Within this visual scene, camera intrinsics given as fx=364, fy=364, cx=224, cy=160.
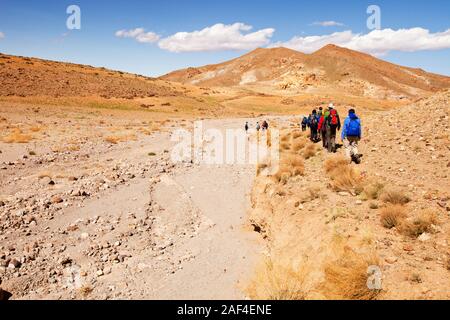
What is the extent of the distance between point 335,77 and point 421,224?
152 m

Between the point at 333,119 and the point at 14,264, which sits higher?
the point at 333,119

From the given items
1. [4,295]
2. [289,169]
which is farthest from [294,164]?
[4,295]

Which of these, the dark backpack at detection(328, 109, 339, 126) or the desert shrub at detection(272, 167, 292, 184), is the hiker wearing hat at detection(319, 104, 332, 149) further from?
the desert shrub at detection(272, 167, 292, 184)

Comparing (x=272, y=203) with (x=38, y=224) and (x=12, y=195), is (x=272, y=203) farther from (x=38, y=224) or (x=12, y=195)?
(x=12, y=195)

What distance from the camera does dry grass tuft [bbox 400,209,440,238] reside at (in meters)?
7.59

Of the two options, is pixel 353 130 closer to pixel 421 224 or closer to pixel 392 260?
pixel 421 224

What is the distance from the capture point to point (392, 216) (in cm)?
823

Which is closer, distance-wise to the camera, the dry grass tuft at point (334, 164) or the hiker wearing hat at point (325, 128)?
the dry grass tuft at point (334, 164)

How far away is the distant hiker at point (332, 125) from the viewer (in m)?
14.8

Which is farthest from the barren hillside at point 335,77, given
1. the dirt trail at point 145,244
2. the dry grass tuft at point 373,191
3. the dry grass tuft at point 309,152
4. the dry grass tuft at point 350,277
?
the dry grass tuft at point 350,277

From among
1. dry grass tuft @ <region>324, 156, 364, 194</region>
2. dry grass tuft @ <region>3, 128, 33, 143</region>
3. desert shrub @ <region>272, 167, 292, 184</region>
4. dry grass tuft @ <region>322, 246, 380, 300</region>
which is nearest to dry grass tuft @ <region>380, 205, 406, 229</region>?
dry grass tuft @ <region>322, 246, 380, 300</region>

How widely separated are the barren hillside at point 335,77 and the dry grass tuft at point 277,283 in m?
121

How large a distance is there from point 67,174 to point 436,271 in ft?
61.7

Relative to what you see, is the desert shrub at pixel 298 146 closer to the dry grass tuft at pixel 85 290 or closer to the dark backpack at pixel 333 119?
the dark backpack at pixel 333 119
